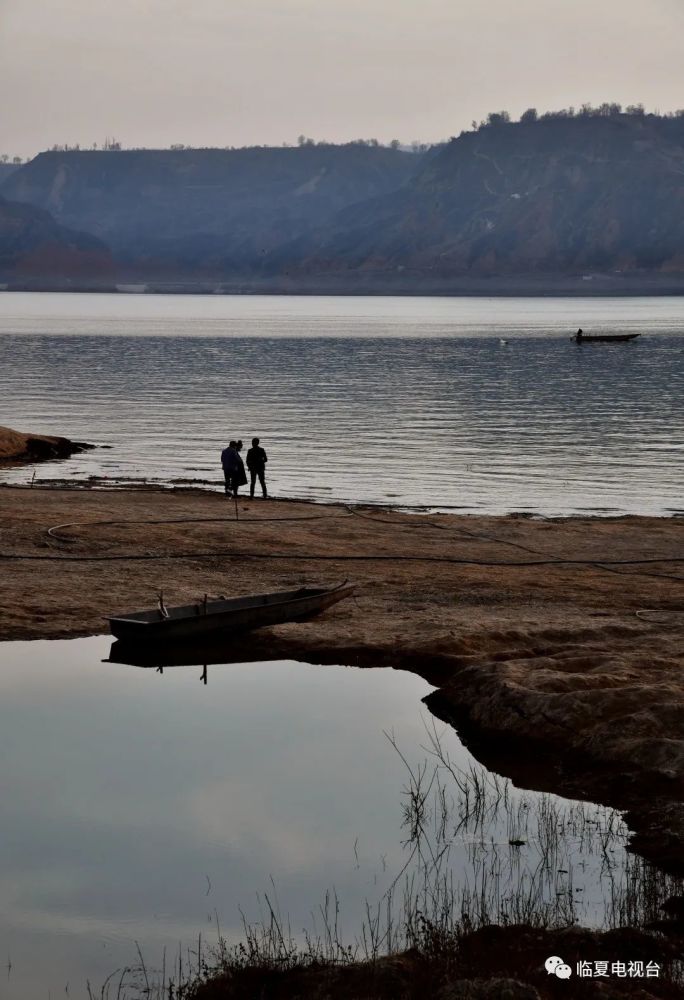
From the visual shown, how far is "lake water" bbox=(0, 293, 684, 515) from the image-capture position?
4103cm

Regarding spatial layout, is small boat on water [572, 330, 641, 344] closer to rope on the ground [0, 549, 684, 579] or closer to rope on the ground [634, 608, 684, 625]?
rope on the ground [0, 549, 684, 579]

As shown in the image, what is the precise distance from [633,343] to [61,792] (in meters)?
139

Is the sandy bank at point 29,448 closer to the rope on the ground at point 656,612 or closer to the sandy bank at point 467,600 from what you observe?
the sandy bank at point 467,600

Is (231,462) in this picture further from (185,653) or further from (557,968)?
(557,968)

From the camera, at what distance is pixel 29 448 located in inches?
1818

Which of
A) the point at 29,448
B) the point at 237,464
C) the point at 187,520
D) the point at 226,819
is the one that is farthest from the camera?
the point at 29,448

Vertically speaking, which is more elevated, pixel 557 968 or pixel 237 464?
pixel 237 464

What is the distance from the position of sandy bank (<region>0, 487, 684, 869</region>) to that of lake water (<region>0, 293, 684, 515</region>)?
8182 millimetres

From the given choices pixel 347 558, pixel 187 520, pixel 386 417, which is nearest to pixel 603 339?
pixel 386 417

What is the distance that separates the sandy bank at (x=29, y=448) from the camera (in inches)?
1764

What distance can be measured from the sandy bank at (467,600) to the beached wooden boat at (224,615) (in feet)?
0.86

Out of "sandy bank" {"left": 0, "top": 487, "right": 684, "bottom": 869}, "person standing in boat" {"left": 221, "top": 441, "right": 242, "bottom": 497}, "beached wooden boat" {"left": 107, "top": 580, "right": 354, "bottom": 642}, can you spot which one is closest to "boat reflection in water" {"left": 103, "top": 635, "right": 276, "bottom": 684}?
"sandy bank" {"left": 0, "top": 487, "right": 684, "bottom": 869}

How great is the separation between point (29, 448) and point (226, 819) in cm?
3543

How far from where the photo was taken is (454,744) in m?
15.0
